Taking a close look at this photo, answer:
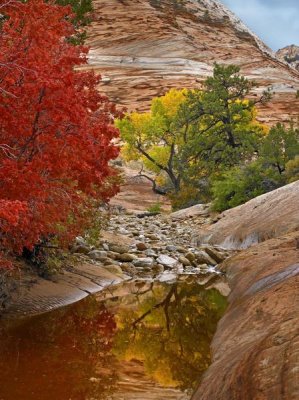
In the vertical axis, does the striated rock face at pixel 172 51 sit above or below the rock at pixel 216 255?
below

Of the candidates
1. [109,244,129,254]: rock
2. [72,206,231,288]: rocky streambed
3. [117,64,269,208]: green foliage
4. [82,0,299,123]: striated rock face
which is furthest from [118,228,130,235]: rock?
[82,0,299,123]: striated rock face

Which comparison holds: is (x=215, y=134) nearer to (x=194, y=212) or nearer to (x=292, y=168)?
(x=194, y=212)

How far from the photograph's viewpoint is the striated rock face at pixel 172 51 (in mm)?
70562

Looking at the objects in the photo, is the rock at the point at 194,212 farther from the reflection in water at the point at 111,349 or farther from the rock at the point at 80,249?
the reflection in water at the point at 111,349

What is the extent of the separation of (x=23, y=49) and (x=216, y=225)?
15.5 m

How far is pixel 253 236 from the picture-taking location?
1950 centimetres

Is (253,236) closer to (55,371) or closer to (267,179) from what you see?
(267,179)

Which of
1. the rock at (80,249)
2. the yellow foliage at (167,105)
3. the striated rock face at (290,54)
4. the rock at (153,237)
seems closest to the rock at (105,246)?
the rock at (80,249)

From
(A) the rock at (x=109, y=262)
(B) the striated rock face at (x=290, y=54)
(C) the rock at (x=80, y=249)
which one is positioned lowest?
(B) the striated rock face at (x=290, y=54)

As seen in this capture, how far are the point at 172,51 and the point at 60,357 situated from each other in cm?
7570

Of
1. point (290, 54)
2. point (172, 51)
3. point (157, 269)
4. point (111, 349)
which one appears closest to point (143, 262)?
Result: point (157, 269)

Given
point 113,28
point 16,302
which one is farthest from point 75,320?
point 113,28

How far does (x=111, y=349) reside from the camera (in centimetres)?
940

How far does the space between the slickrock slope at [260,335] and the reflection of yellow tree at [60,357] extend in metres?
1.61
